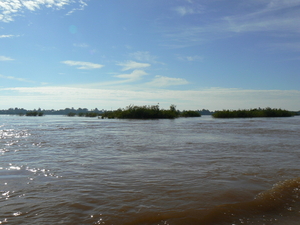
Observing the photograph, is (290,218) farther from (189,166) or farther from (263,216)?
(189,166)

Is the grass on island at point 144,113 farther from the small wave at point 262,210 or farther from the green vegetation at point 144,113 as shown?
the small wave at point 262,210

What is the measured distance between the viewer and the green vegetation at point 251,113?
54.5 metres

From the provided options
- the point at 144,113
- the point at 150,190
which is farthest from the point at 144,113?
the point at 150,190

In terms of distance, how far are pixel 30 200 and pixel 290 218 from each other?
4086mm

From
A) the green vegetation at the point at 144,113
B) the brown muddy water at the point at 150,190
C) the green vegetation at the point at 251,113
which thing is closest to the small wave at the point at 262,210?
the brown muddy water at the point at 150,190

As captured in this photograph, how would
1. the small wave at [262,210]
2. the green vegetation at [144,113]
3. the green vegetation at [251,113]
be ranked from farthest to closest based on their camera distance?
the green vegetation at [251,113]
the green vegetation at [144,113]
the small wave at [262,210]

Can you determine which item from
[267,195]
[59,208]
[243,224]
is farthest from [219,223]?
[59,208]

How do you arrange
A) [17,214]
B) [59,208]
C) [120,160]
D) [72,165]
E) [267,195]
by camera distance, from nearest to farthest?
[17,214]
[59,208]
[267,195]
[72,165]
[120,160]

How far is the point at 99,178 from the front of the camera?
5.57m

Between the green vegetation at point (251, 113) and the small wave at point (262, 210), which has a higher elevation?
the green vegetation at point (251, 113)

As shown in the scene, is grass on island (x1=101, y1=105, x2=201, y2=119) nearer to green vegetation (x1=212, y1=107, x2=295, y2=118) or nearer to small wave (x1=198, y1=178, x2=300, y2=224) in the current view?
green vegetation (x1=212, y1=107, x2=295, y2=118)

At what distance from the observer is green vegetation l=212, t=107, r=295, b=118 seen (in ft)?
179

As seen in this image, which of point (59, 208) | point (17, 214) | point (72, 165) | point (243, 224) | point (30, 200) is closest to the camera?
point (243, 224)

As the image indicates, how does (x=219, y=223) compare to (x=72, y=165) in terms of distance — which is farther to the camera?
(x=72, y=165)
